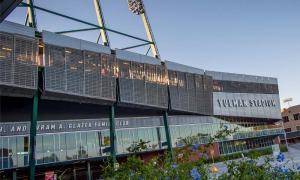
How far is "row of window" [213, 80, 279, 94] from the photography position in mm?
71562

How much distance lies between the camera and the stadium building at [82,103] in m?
39.4

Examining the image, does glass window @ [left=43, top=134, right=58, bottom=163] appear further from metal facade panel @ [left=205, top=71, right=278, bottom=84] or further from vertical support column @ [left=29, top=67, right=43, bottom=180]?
metal facade panel @ [left=205, top=71, right=278, bottom=84]

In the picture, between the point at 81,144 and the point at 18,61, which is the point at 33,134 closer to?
→ the point at 81,144

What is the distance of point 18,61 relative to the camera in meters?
38.7

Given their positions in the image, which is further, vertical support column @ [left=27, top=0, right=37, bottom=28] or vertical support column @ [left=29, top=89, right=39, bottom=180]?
vertical support column @ [left=27, top=0, right=37, bottom=28]

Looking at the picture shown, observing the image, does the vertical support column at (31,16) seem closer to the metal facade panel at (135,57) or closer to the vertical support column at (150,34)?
the metal facade panel at (135,57)

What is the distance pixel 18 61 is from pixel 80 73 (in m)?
8.69

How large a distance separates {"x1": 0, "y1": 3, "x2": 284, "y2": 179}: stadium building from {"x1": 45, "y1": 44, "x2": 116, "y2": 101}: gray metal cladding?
13 centimetres

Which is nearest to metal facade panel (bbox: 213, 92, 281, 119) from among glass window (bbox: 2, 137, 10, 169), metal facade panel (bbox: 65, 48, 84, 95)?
metal facade panel (bbox: 65, 48, 84, 95)

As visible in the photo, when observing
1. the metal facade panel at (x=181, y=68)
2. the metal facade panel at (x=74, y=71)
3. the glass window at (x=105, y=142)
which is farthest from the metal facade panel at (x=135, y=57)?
the glass window at (x=105, y=142)

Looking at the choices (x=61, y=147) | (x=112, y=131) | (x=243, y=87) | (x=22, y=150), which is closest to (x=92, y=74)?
(x=112, y=131)

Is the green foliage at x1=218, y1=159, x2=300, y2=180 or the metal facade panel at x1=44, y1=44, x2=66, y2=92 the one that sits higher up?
the metal facade panel at x1=44, y1=44, x2=66, y2=92

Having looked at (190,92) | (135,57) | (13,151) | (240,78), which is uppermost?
(135,57)

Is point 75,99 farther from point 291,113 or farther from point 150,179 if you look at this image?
point 291,113
